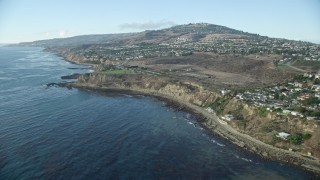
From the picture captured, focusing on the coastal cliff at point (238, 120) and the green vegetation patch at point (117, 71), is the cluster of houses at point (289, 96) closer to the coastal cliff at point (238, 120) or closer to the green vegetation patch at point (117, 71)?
the coastal cliff at point (238, 120)

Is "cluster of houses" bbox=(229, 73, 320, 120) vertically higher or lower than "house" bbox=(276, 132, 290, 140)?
higher

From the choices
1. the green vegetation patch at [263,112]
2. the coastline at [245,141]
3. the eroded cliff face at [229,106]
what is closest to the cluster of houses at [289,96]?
Result: the green vegetation patch at [263,112]

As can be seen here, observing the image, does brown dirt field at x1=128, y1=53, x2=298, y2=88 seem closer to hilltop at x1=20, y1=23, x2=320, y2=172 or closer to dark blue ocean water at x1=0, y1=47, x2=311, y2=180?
hilltop at x1=20, y1=23, x2=320, y2=172

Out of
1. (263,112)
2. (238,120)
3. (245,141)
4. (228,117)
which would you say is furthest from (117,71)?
(245,141)

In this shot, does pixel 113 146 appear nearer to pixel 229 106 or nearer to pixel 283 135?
pixel 283 135

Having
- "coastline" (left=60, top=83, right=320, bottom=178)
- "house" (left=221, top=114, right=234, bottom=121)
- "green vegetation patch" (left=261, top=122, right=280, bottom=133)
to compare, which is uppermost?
"green vegetation patch" (left=261, top=122, right=280, bottom=133)

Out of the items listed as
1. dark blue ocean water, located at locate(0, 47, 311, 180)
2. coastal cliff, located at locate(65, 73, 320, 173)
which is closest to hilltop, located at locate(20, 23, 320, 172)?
coastal cliff, located at locate(65, 73, 320, 173)

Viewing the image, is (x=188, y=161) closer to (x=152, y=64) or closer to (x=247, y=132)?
(x=247, y=132)
